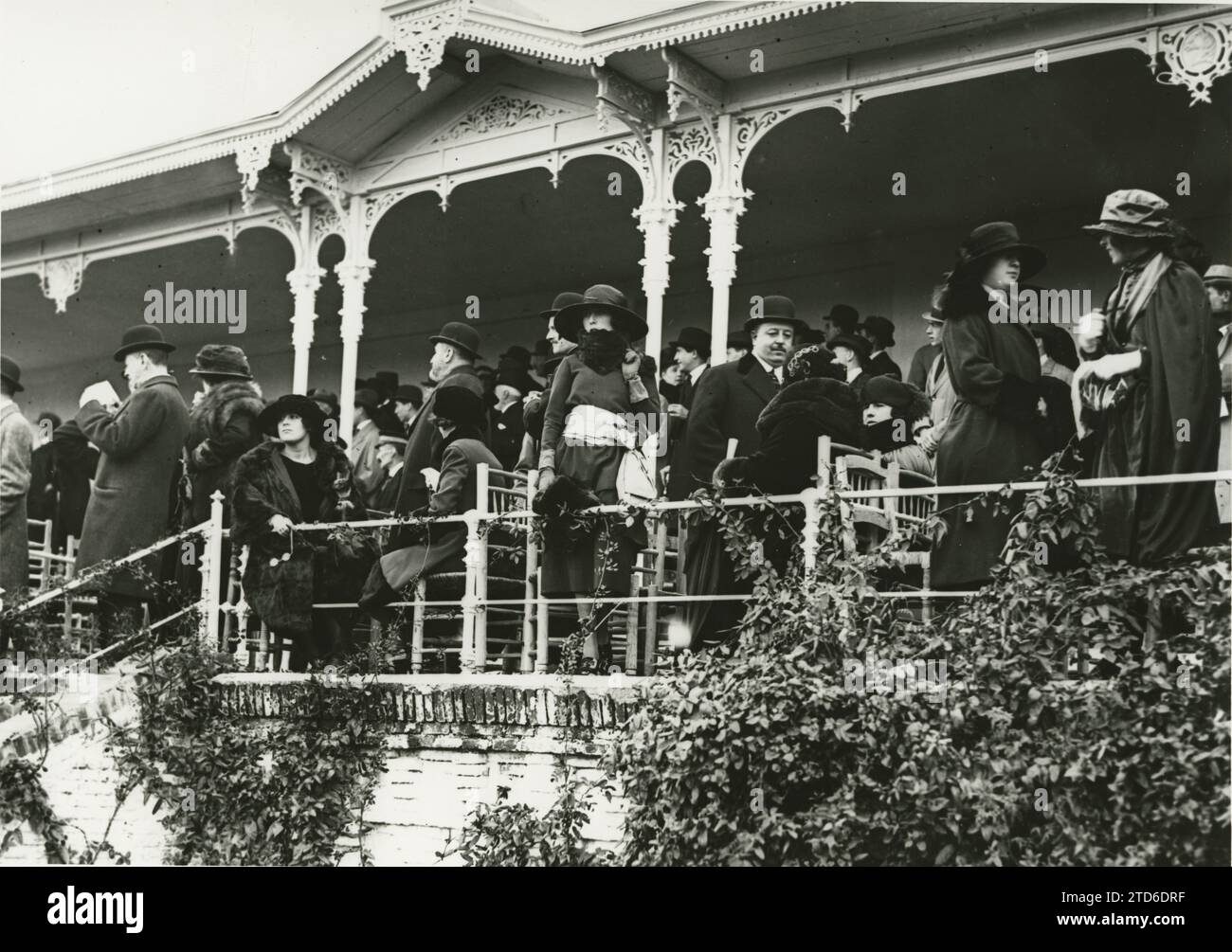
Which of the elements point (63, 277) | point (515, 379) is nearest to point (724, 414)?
point (515, 379)

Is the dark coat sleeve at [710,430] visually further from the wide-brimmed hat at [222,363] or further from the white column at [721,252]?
the wide-brimmed hat at [222,363]

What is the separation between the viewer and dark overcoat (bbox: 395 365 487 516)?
28.7 feet

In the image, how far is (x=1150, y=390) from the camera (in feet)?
22.2

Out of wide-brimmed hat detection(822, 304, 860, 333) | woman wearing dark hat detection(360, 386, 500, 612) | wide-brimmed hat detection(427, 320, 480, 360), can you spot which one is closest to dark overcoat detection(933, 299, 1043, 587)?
woman wearing dark hat detection(360, 386, 500, 612)

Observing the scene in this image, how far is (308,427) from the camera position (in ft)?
30.0

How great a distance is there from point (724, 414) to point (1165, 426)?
2.25 metres

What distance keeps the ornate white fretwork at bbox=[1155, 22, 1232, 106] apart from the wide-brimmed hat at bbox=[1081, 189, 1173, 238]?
1594 mm

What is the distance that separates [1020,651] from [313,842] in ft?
12.1

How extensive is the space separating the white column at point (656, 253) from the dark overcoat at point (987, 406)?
297 centimetres

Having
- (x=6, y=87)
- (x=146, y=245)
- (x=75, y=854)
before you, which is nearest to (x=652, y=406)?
(x=75, y=854)

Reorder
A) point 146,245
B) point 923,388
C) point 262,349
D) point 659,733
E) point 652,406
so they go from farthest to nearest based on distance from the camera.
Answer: point 262,349 → point 146,245 → point 923,388 → point 652,406 → point 659,733
